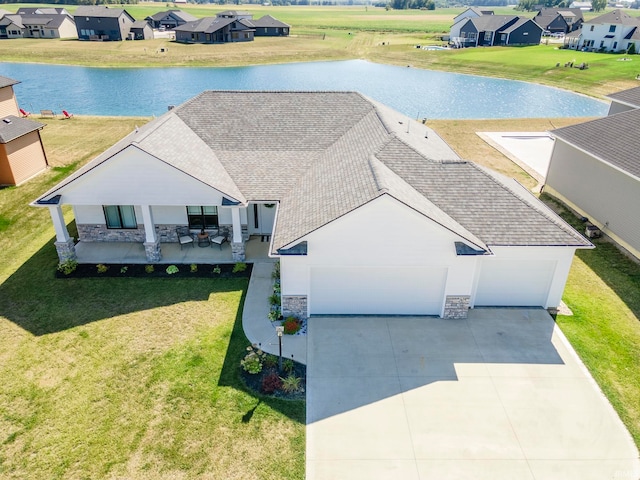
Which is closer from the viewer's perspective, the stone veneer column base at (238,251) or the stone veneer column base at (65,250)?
the stone veneer column base at (65,250)

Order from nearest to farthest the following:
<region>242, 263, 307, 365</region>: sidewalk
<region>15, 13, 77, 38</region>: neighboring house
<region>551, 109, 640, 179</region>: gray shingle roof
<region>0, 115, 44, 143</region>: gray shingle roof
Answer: <region>242, 263, 307, 365</region>: sidewalk < <region>551, 109, 640, 179</region>: gray shingle roof < <region>0, 115, 44, 143</region>: gray shingle roof < <region>15, 13, 77, 38</region>: neighboring house

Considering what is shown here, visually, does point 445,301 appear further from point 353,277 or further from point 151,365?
point 151,365

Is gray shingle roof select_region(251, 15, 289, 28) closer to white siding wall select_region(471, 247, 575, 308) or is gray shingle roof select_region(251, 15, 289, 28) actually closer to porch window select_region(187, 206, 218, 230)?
porch window select_region(187, 206, 218, 230)

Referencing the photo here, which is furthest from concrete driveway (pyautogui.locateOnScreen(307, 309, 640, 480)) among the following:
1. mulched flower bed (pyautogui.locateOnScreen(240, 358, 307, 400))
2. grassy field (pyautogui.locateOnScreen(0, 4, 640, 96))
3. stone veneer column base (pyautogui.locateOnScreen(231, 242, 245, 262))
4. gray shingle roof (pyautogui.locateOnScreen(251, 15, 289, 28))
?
gray shingle roof (pyautogui.locateOnScreen(251, 15, 289, 28))

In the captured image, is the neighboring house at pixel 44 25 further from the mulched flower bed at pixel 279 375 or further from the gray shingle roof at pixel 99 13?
the mulched flower bed at pixel 279 375

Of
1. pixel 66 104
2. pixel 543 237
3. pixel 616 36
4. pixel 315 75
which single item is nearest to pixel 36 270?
pixel 543 237

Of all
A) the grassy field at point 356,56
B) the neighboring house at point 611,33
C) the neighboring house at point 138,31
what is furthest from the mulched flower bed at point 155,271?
the neighboring house at point 138,31

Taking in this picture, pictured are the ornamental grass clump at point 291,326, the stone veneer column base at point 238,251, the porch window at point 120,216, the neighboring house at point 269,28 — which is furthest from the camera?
the neighboring house at point 269,28
